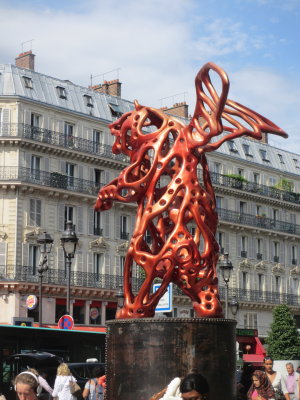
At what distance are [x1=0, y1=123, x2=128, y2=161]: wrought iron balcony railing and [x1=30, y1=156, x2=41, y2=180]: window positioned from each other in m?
1.00

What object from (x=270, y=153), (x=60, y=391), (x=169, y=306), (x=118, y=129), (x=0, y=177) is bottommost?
(x=60, y=391)

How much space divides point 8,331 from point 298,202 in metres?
42.0

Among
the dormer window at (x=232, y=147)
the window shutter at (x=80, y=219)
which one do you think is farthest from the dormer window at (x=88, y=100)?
the dormer window at (x=232, y=147)

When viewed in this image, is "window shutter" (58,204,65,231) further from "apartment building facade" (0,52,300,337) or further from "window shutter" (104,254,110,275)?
"window shutter" (104,254,110,275)

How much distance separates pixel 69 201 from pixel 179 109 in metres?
14.5

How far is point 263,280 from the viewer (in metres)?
57.4

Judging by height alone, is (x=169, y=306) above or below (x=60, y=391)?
above

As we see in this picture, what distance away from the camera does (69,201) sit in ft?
150

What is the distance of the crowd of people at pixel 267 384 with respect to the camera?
11320 mm

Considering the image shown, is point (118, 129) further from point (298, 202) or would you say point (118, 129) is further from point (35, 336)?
point (298, 202)

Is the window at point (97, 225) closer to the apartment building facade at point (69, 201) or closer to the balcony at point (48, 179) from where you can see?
the apartment building facade at point (69, 201)

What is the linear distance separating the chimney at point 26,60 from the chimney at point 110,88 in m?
6.04

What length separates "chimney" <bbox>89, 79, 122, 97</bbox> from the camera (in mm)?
53250

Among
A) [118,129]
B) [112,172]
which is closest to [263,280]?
[112,172]
